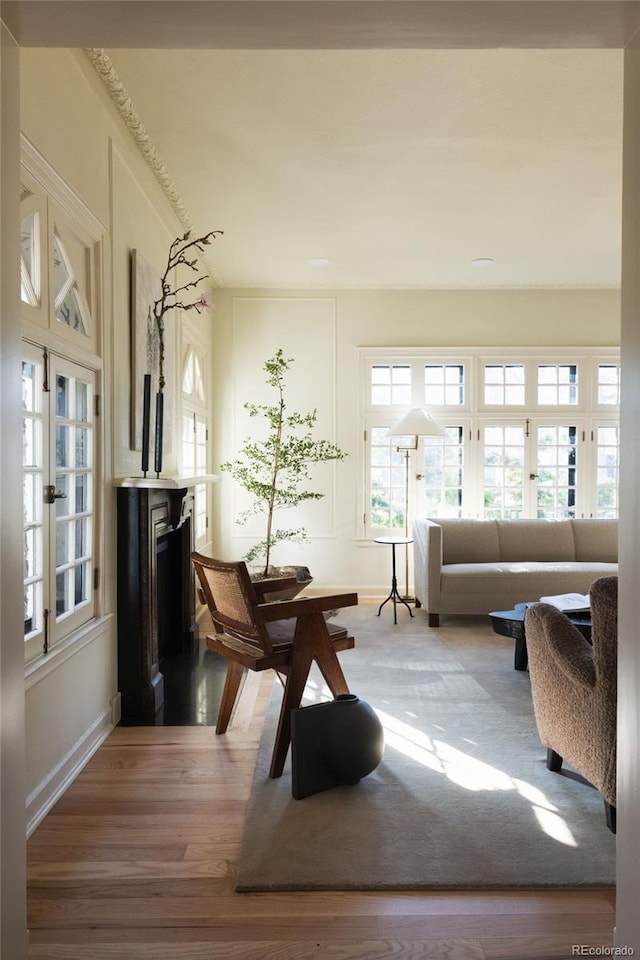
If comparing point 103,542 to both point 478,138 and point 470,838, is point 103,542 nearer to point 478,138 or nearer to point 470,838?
point 470,838

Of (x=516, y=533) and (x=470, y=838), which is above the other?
(x=516, y=533)

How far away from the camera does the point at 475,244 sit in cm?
523

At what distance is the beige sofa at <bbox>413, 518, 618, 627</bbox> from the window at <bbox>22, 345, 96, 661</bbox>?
118 inches

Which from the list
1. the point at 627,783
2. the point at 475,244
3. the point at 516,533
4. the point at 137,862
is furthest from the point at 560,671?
the point at 475,244

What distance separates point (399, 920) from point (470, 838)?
47 centimetres

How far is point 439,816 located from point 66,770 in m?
1.47

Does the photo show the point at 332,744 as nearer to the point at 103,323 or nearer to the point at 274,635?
the point at 274,635

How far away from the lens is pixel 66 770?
254 centimetres

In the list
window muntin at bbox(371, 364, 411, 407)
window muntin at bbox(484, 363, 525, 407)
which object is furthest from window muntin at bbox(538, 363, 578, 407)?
window muntin at bbox(371, 364, 411, 407)

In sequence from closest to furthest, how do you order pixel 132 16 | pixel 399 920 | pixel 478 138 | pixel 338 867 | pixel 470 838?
1. pixel 132 16
2. pixel 399 920
3. pixel 338 867
4. pixel 470 838
5. pixel 478 138

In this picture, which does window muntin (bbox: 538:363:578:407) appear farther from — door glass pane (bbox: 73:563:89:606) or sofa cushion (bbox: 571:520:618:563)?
door glass pane (bbox: 73:563:89:606)

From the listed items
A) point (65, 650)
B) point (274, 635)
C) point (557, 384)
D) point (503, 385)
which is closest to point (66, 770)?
point (65, 650)

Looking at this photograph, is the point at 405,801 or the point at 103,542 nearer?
the point at 405,801

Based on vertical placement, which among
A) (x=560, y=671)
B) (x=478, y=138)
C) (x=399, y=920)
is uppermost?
(x=478, y=138)
